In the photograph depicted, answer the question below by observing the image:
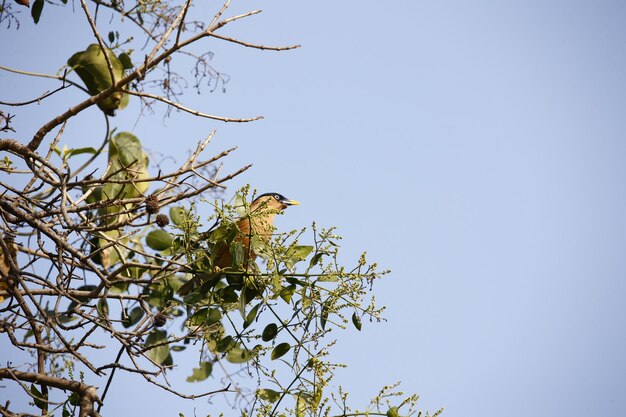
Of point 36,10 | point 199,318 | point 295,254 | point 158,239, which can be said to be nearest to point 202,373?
point 158,239

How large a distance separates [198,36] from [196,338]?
3.39 ft

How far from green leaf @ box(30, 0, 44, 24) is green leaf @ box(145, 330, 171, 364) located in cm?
151

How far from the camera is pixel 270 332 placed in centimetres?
281

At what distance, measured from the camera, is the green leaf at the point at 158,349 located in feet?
11.8

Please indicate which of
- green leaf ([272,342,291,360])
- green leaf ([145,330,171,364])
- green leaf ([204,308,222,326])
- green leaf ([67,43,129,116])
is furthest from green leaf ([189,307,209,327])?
green leaf ([67,43,129,116])

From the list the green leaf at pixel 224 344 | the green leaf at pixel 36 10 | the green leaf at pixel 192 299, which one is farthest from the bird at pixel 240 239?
the green leaf at pixel 36 10

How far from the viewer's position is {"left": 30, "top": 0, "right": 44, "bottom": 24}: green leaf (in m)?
3.60

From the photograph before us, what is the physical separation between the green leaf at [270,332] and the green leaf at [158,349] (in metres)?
0.81

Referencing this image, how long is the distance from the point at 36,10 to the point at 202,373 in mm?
1847

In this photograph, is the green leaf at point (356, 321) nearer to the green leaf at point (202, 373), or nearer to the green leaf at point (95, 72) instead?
the green leaf at point (202, 373)

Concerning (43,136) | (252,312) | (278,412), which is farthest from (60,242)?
(278,412)

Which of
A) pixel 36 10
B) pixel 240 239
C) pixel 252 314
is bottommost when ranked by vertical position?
pixel 252 314

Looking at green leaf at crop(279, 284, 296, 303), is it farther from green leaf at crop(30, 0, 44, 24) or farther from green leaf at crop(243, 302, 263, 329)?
green leaf at crop(30, 0, 44, 24)

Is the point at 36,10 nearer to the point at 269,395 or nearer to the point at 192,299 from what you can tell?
the point at 192,299
